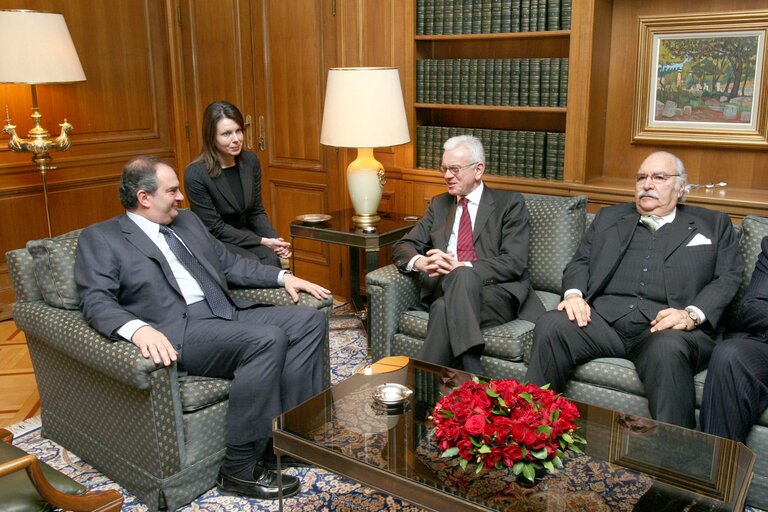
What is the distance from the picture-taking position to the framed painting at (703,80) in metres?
3.39

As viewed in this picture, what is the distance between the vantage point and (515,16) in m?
3.78

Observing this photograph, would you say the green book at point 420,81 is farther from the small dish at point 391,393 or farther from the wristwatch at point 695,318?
the small dish at point 391,393

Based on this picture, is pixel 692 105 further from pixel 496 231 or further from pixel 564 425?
pixel 564 425

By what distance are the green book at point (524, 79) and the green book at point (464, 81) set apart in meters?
0.32

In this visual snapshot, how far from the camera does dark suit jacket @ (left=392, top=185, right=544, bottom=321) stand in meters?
3.22

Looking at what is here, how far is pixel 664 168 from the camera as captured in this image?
2.93m

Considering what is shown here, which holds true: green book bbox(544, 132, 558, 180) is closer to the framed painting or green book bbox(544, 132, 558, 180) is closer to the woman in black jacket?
the framed painting

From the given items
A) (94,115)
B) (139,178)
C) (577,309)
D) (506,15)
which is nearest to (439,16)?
(506,15)

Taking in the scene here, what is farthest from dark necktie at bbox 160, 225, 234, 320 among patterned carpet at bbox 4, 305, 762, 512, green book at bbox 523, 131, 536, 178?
green book at bbox 523, 131, 536, 178

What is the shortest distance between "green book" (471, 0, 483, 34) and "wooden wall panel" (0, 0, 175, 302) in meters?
2.42

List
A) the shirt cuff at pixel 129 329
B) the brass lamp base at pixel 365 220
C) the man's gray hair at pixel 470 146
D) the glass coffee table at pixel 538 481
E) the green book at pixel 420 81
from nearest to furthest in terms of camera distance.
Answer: the glass coffee table at pixel 538 481 → the shirt cuff at pixel 129 329 → the man's gray hair at pixel 470 146 → the brass lamp base at pixel 365 220 → the green book at pixel 420 81

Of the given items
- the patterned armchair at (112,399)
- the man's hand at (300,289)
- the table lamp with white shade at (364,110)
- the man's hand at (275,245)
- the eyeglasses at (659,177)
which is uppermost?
the table lamp with white shade at (364,110)

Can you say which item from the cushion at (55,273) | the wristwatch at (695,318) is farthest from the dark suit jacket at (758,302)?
the cushion at (55,273)

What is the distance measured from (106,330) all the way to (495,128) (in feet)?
8.45
